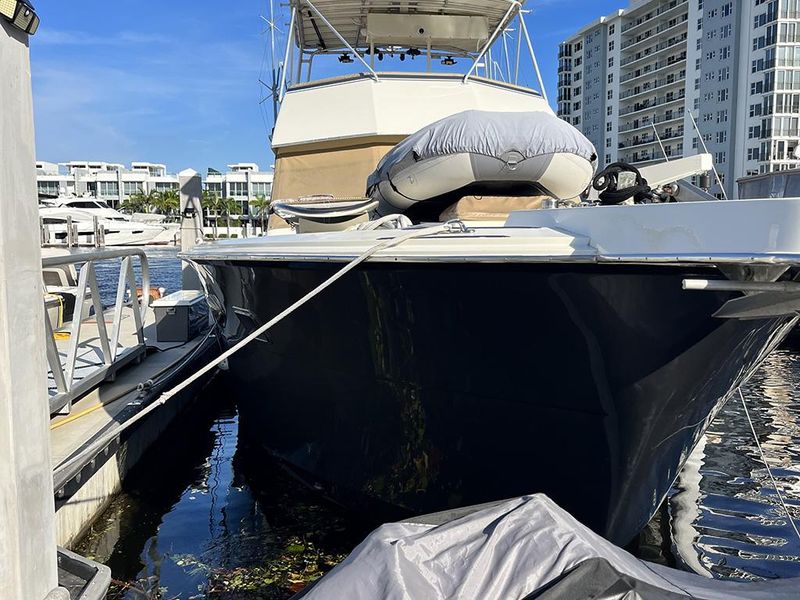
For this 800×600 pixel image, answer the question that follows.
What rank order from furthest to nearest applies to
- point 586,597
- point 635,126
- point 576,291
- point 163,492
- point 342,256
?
point 635,126
point 163,492
point 342,256
point 576,291
point 586,597

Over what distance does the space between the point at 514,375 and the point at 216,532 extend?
101 inches

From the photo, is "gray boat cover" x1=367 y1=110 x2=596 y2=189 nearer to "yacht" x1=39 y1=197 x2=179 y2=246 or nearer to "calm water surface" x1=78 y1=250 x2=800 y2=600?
"calm water surface" x1=78 y1=250 x2=800 y2=600

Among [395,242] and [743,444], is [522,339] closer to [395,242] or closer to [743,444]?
[395,242]

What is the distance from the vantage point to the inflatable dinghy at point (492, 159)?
410 centimetres

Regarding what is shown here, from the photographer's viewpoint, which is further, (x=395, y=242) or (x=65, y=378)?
(x=65, y=378)

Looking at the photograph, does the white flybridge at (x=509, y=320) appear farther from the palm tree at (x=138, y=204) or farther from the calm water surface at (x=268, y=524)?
the palm tree at (x=138, y=204)

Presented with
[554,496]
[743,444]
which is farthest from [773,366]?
[554,496]

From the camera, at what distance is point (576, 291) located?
3.11 meters

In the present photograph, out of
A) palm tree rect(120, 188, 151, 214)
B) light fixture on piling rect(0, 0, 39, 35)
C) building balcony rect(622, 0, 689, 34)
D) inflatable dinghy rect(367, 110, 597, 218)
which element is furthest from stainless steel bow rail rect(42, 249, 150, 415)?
palm tree rect(120, 188, 151, 214)

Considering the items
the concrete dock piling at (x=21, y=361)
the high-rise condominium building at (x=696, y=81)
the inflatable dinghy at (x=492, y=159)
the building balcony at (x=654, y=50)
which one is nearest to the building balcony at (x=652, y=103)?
the high-rise condominium building at (x=696, y=81)

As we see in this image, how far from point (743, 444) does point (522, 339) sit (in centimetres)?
458

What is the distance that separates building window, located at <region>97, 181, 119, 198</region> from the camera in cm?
10600

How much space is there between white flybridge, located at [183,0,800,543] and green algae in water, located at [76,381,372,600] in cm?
27

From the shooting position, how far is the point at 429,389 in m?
3.71
